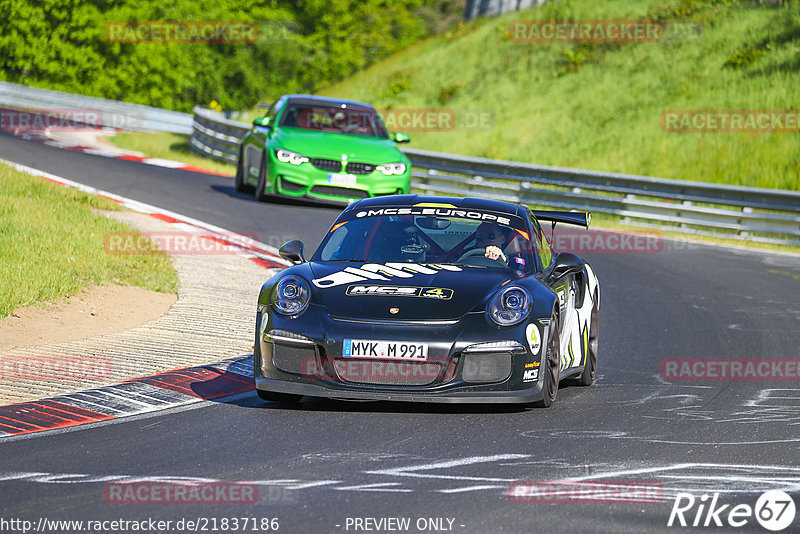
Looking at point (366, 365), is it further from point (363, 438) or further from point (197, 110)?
point (197, 110)

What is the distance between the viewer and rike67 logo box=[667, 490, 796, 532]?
4.91 m

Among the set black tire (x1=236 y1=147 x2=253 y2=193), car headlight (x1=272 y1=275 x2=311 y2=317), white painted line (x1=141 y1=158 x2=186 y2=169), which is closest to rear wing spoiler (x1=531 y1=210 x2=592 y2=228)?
car headlight (x1=272 y1=275 x2=311 y2=317)

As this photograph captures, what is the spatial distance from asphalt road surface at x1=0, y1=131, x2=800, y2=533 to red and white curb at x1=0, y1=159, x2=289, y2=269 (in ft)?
17.6

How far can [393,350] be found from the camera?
6723 mm

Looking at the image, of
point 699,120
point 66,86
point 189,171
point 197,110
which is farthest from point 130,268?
point 66,86

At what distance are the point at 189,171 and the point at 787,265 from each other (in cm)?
1143

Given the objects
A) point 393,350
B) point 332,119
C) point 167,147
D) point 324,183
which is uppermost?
→ point 332,119

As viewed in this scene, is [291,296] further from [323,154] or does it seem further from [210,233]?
[323,154]

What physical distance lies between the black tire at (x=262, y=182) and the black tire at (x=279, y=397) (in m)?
10.9

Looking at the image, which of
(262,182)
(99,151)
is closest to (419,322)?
(262,182)

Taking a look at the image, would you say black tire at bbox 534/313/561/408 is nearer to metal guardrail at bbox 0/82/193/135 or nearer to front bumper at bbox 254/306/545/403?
front bumper at bbox 254/306/545/403

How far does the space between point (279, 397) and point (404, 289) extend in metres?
0.98

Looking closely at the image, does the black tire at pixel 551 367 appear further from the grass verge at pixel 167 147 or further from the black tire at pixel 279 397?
the grass verge at pixel 167 147

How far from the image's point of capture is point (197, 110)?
2861 cm
